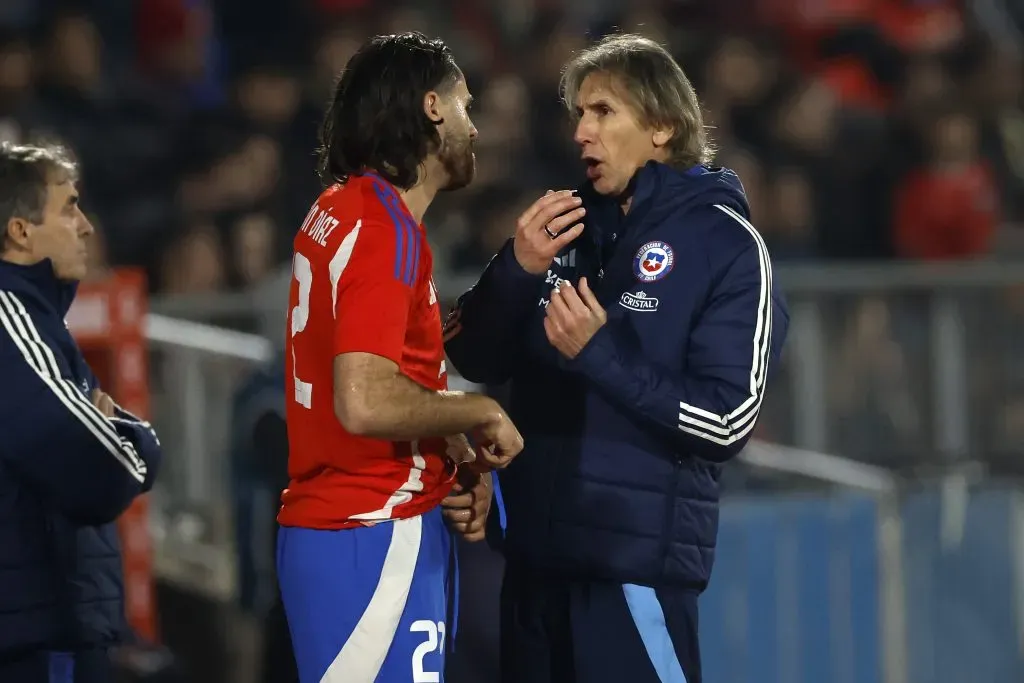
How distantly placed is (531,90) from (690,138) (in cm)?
559

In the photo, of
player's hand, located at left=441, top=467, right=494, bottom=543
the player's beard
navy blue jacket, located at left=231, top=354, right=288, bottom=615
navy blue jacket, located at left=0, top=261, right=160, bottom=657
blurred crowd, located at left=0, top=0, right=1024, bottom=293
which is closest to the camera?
the player's beard

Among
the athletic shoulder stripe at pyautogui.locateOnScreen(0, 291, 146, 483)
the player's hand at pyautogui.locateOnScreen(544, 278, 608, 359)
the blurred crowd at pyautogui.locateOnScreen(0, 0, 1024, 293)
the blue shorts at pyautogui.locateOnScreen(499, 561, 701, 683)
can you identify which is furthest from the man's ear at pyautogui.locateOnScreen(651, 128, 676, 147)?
the blurred crowd at pyautogui.locateOnScreen(0, 0, 1024, 293)

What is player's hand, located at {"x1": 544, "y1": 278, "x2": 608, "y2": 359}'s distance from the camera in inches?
134

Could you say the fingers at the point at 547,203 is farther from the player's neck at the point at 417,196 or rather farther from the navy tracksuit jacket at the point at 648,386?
the player's neck at the point at 417,196

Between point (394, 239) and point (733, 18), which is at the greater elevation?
point (733, 18)

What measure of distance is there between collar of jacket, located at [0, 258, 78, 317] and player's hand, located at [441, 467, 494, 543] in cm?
117

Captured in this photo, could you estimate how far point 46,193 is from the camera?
404 centimetres

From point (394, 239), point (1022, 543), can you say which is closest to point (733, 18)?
point (1022, 543)

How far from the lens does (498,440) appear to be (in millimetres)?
3262

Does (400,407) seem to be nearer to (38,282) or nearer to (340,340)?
(340,340)

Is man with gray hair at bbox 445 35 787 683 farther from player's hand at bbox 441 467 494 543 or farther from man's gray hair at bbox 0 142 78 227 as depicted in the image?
man's gray hair at bbox 0 142 78 227

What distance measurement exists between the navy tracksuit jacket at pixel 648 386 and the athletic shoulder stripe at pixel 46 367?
0.96 metres

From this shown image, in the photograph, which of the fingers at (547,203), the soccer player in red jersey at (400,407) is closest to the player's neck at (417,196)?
the soccer player in red jersey at (400,407)

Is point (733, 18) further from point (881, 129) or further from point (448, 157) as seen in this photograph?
point (448, 157)
